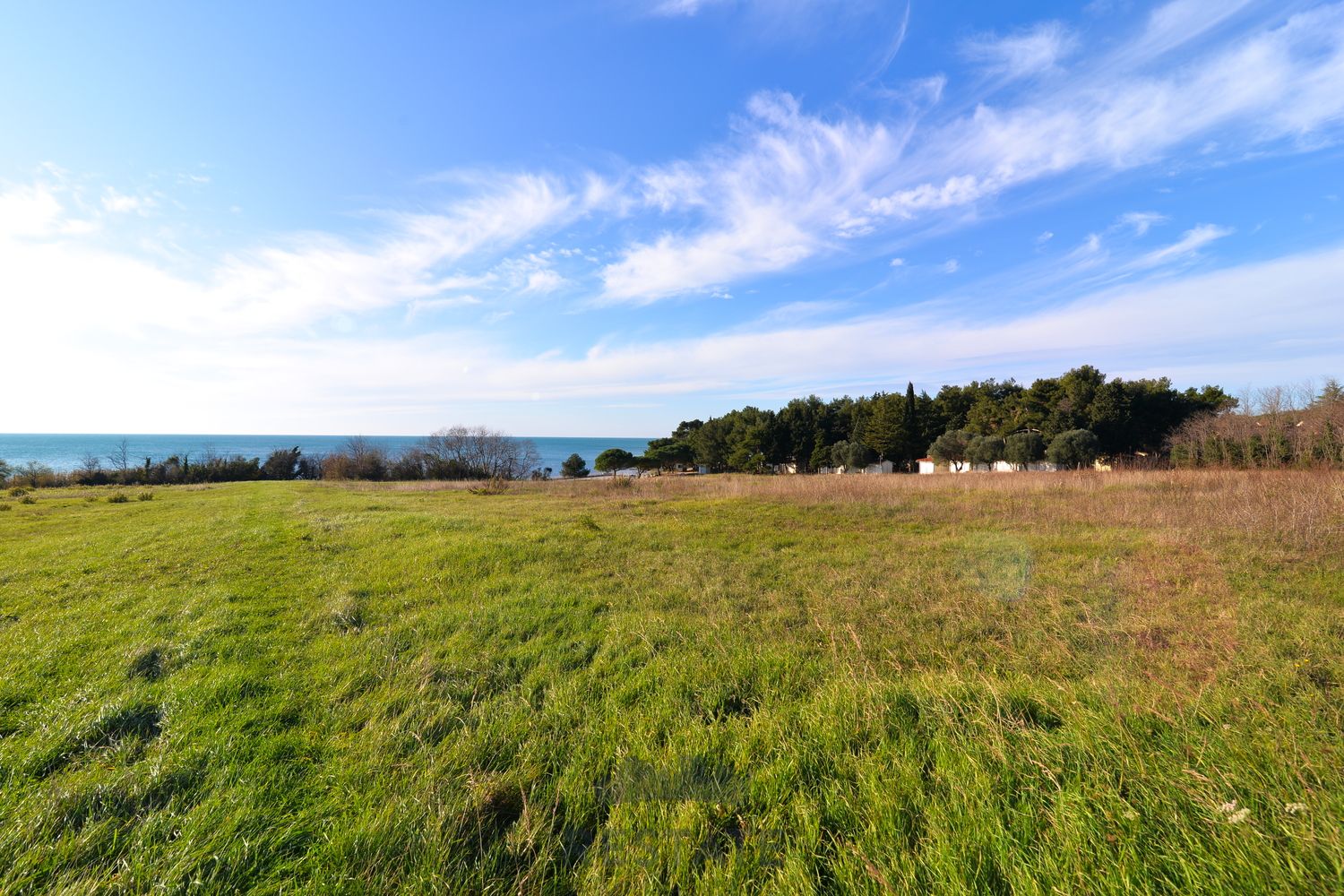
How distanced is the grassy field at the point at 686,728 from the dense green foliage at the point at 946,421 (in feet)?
110

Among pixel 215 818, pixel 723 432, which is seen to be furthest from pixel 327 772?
pixel 723 432

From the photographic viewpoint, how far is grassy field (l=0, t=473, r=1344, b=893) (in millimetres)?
2139

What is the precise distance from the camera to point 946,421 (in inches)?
1786

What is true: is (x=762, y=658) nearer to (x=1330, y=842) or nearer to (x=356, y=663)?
(x=1330, y=842)

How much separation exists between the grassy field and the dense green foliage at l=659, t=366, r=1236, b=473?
33.5m

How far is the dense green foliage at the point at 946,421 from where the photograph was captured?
35.2 m

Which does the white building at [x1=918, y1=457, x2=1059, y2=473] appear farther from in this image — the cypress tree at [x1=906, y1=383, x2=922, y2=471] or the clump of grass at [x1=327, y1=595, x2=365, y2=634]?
the clump of grass at [x1=327, y1=595, x2=365, y2=634]

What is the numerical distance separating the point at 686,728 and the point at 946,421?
49439mm

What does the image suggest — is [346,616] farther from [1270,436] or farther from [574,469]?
[574,469]

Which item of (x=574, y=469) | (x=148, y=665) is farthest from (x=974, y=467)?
(x=148, y=665)

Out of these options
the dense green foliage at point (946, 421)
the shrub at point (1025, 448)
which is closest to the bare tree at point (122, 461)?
the dense green foliage at point (946, 421)

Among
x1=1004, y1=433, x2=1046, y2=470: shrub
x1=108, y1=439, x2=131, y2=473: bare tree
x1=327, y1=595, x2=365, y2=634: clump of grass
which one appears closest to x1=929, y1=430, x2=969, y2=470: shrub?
x1=1004, y1=433, x2=1046, y2=470: shrub

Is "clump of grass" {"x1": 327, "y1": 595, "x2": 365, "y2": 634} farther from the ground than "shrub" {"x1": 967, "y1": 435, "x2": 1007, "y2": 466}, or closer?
closer

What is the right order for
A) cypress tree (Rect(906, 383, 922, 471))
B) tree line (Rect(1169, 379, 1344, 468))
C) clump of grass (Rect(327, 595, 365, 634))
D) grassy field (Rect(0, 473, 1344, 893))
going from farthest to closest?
1. cypress tree (Rect(906, 383, 922, 471))
2. tree line (Rect(1169, 379, 1344, 468))
3. clump of grass (Rect(327, 595, 365, 634))
4. grassy field (Rect(0, 473, 1344, 893))
